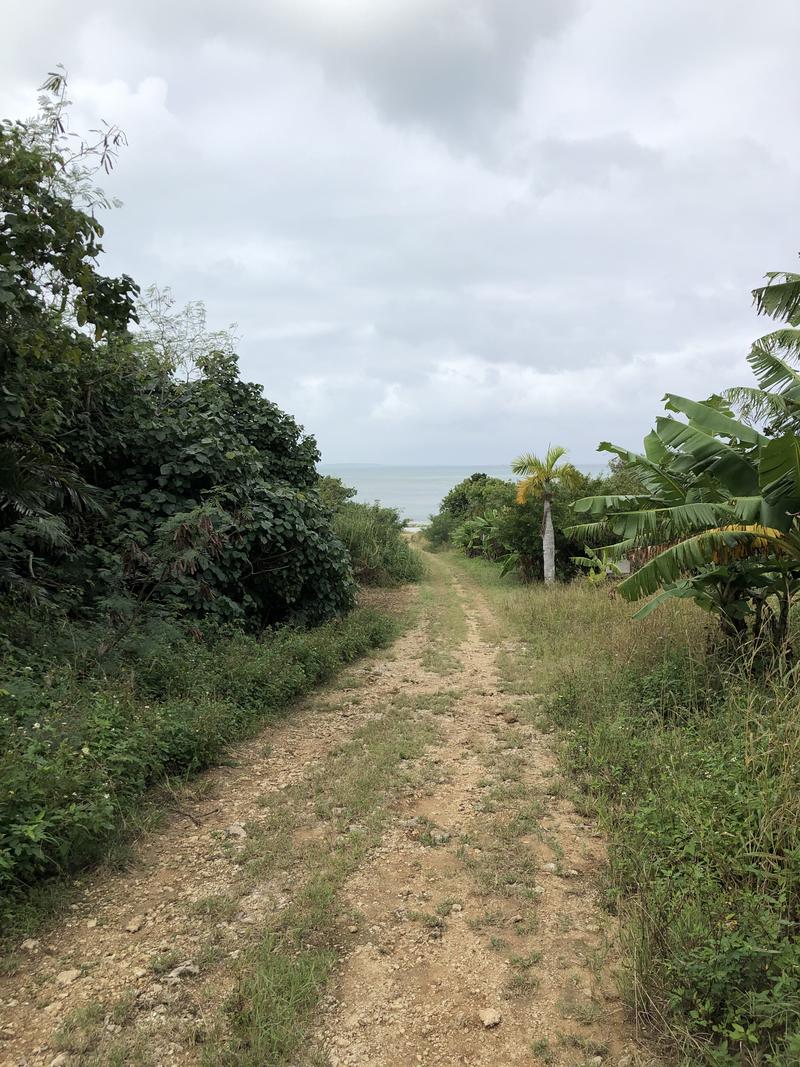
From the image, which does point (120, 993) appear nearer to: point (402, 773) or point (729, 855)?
point (402, 773)

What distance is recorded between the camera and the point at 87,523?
775 centimetres

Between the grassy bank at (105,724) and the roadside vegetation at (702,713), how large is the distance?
3101 millimetres

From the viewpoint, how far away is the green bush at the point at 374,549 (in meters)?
16.7

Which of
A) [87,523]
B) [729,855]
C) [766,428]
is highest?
[766,428]

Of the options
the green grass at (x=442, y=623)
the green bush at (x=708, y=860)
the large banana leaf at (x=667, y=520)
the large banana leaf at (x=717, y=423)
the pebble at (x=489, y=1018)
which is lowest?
the pebble at (x=489, y=1018)

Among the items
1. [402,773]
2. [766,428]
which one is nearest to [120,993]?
[402,773]

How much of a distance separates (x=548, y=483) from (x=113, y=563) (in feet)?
41.5

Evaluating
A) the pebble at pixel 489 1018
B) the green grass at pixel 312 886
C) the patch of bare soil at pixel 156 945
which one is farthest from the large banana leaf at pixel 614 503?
the pebble at pixel 489 1018

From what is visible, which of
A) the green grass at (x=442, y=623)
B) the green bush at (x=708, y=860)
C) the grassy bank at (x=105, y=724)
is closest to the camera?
the green bush at (x=708, y=860)

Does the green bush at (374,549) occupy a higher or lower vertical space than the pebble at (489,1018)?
higher

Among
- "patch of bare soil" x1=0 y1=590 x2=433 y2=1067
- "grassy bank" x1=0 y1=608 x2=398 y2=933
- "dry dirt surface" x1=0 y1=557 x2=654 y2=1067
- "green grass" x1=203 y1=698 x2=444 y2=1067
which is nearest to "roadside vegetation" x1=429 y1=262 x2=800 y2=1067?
"dry dirt surface" x1=0 y1=557 x2=654 y2=1067

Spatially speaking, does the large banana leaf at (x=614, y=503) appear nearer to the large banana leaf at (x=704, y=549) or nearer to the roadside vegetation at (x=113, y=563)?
the large banana leaf at (x=704, y=549)

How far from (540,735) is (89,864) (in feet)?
13.5

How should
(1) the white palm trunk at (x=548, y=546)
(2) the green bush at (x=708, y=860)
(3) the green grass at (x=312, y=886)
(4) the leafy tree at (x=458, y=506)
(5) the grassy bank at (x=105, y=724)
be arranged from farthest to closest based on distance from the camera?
(4) the leafy tree at (x=458, y=506), (1) the white palm trunk at (x=548, y=546), (5) the grassy bank at (x=105, y=724), (3) the green grass at (x=312, y=886), (2) the green bush at (x=708, y=860)
